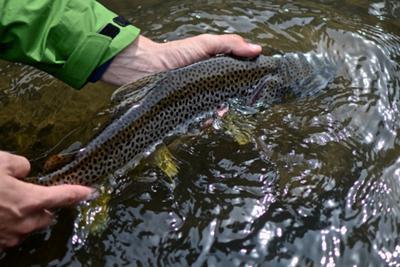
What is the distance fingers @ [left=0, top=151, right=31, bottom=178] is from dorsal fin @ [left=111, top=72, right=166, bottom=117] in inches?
32.3

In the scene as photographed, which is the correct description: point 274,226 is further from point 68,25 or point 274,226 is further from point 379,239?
point 68,25

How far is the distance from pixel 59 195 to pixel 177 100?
1.20m

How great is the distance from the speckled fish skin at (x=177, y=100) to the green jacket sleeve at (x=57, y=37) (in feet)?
1.10

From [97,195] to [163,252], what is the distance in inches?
21.4

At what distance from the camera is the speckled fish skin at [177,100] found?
3469 mm

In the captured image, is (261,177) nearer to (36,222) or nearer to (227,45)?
(227,45)

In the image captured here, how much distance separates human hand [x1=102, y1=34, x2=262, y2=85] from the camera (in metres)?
3.94

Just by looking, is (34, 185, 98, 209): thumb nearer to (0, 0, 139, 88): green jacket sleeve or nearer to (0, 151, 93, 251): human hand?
(0, 151, 93, 251): human hand

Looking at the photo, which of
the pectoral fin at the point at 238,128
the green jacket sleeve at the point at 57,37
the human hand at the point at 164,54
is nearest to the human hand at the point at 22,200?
the green jacket sleeve at the point at 57,37

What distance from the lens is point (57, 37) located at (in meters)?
3.64

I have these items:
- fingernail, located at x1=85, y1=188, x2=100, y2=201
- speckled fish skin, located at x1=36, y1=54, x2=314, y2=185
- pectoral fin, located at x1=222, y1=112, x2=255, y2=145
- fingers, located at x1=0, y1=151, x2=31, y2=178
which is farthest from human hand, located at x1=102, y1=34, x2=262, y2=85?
fingers, located at x1=0, y1=151, x2=31, y2=178

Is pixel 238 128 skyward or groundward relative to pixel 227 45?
groundward

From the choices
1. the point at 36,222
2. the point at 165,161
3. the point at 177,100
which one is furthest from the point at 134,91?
the point at 36,222

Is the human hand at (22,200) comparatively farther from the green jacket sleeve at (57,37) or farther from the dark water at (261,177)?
the green jacket sleeve at (57,37)
